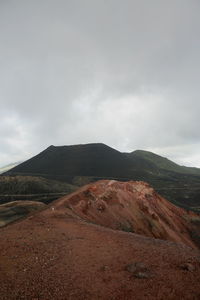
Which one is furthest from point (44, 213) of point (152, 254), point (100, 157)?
point (100, 157)

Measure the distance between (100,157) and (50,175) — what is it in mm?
41501

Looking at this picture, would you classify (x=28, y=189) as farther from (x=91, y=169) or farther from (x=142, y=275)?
(x=142, y=275)

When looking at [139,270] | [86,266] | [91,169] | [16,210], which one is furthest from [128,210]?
[91,169]

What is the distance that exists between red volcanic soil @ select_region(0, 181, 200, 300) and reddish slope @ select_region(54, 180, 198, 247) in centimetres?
937

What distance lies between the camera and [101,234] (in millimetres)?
16297

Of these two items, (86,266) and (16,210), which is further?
(16,210)

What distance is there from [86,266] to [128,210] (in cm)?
2252

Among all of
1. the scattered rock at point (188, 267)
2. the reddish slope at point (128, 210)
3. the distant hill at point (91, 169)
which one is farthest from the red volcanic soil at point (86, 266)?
the distant hill at point (91, 169)

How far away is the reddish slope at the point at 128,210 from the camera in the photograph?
2759 cm

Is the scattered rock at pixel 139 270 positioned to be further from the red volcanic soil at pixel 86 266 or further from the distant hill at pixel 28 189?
the distant hill at pixel 28 189

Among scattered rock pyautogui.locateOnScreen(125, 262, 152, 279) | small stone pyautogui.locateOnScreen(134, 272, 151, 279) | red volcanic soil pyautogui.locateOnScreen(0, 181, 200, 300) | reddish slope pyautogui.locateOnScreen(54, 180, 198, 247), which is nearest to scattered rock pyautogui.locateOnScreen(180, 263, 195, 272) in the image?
red volcanic soil pyautogui.locateOnScreen(0, 181, 200, 300)

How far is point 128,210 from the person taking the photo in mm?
32969

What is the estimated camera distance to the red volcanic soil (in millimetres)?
8758

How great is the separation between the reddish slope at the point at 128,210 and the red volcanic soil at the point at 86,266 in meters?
9.37
